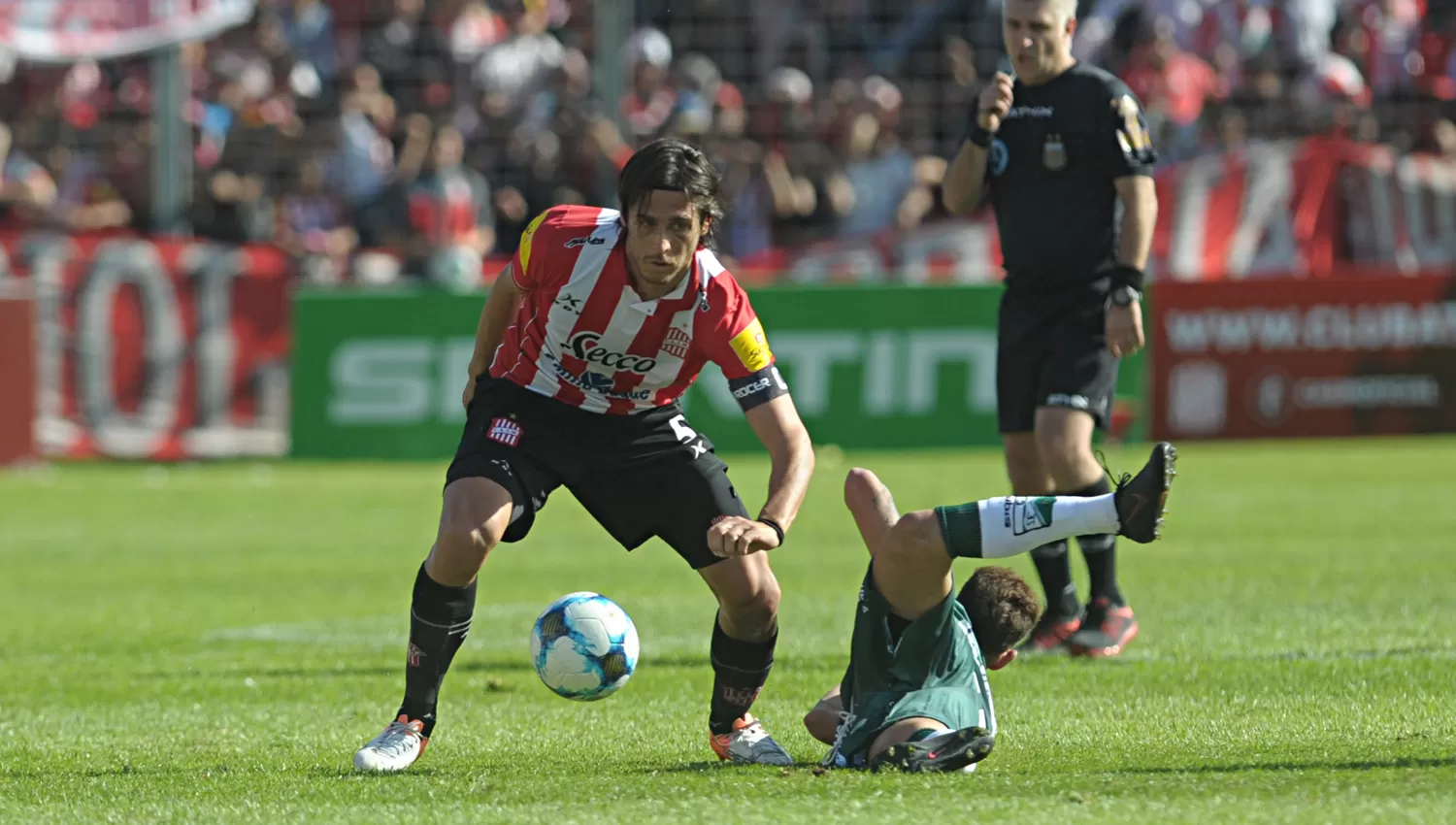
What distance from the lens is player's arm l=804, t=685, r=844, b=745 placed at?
568 centimetres

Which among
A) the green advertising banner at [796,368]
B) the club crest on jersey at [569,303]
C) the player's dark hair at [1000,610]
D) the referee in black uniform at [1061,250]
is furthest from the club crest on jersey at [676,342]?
the green advertising banner at [796,368]

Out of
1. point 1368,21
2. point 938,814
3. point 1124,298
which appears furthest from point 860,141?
point 938,814

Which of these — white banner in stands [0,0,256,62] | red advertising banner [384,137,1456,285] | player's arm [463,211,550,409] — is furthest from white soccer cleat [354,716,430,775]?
white banner in stands [0,0,256,62]

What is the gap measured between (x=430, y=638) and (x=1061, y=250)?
132 inches

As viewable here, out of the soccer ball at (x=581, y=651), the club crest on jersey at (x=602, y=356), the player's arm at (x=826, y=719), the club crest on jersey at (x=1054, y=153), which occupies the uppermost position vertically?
the club crest on jersey at (x=1054, y=153)

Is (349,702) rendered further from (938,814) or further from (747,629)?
(938,814)

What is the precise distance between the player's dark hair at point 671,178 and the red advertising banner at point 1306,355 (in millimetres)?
14174

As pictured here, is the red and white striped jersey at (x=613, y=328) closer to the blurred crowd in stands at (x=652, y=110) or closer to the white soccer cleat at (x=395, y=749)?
the white soccer cleat at (x=395, y=749)

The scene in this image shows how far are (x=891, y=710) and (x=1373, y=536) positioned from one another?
7.41 metres

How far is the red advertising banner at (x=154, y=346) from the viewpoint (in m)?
19.2

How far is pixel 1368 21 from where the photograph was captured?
66.3ft

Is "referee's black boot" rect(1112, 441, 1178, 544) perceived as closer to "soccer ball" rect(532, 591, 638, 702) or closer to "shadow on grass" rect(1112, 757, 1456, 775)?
"shadow on grass" rect(1112, 757, 1456, 775)

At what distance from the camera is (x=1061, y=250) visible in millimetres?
7961

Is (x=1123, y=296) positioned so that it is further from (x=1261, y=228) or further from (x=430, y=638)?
(x=1261, y=228)
